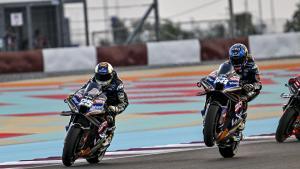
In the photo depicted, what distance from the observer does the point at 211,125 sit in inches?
425

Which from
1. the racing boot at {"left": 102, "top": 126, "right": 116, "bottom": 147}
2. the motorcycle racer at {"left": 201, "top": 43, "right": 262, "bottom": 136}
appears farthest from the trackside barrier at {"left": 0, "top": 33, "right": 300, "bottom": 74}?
the motorcycle racer at {"left": 201, "top": 43, "right": 262, "bottom": 136}

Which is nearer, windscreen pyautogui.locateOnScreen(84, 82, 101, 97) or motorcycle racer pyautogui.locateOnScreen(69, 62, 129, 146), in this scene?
windscreen pyautogui.locateOnScreen(84, 82, 101, 97)

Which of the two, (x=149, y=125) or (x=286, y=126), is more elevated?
(x=286, y=126)

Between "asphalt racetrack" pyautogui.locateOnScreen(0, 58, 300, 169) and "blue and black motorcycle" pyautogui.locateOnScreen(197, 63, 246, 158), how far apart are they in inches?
10.4

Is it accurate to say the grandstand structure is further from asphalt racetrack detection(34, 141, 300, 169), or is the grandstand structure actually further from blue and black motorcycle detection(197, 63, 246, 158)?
blue and black motorcycle detection(197, 63, 246, 158)

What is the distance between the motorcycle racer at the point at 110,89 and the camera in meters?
11.3

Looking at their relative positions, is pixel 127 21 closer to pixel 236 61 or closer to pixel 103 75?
pixel 236 61

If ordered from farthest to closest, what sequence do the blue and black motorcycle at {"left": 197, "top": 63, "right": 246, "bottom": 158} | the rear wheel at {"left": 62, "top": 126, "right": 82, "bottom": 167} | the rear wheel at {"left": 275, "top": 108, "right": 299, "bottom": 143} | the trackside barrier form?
the trackside barrier → the rear wheel at {"left": 275, "top": 108, "right": 299, "bottom": 143} → the blue and black motorcycle at {"left": 197, "top": 63, "right": 246, "bottom": 158} → the rear wheel at {"left": 62, "top": 126, "right": 82, "bottom": 167}

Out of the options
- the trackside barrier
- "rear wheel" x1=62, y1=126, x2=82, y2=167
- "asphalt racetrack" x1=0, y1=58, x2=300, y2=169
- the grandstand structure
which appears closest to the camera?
"rear wheel" x1=62, y1=126, x2=82, y2=167

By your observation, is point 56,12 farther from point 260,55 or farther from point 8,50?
point 260,55

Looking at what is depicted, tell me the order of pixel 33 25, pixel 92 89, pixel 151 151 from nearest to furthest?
pixel 92 89 < pixel 151 151 < pixel 33 25

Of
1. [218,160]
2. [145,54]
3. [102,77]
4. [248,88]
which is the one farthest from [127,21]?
[218,160]

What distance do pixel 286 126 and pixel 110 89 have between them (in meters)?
2.84

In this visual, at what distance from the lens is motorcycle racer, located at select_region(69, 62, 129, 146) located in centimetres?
1130
